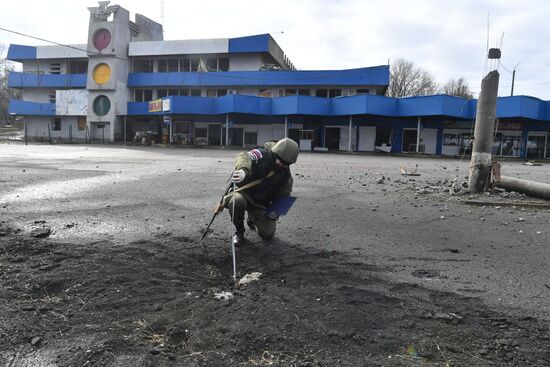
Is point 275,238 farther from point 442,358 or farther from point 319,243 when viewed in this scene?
point 442,358

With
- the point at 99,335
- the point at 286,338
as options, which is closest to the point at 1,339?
the point at 99,335

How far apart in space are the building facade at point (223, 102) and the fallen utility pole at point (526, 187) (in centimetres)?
2687

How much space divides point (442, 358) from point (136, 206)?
6.45 m

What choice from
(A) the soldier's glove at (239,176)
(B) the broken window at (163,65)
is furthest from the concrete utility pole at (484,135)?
(B) the broken window at (163,65)

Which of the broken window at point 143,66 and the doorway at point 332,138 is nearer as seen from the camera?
the doorway at point 332,138

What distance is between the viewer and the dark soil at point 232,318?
2779 millimetres

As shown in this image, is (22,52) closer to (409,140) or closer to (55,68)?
(55,68)

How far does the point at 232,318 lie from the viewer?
3.26 m

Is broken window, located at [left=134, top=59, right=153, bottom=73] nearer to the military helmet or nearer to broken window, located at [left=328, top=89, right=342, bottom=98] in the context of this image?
broken window, located at [left=328, top=89, right=342, bottom=98]

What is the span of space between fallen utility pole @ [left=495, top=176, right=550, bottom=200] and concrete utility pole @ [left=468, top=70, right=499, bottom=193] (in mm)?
438

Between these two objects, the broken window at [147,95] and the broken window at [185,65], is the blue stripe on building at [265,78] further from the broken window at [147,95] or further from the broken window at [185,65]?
the broken window at [185,65]

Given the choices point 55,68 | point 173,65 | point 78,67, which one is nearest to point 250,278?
point 173,65

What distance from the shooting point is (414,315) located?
3.46 m

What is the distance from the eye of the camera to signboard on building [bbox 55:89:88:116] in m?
49.0
